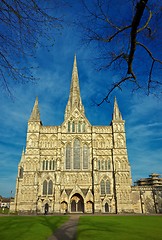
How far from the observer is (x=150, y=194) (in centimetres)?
4381

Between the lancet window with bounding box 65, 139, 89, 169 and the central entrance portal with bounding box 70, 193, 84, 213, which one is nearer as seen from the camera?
the central entrance portal with bounding box 70, 193, 84, 213

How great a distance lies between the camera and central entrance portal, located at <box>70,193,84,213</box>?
4200 cm

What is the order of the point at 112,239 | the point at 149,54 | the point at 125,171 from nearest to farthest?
the point at 149,54 → the point at 112,239 → the point at 125,171

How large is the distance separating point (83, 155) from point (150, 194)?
53.7 feet

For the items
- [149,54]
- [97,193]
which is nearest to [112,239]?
[149,54]

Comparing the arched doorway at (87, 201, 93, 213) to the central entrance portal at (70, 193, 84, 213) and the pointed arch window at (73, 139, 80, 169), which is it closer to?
the central entrance portal at (70, 193, 84, 213)

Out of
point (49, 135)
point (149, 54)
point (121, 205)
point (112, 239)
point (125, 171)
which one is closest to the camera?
point (149, 54)

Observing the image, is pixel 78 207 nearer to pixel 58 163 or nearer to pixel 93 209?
pixel 93 209

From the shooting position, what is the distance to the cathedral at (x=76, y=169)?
4112 cm

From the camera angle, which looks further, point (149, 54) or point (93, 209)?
point (93, 209)

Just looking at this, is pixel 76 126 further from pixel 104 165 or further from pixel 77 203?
pixel 77 203

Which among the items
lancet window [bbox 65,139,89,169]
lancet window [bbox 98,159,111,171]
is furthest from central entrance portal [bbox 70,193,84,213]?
lancet window [bbox 98,159,111,171]

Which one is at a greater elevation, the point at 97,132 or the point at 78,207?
the point at 97,132

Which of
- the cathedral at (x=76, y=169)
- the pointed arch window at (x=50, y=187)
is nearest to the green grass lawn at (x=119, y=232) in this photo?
the cathedral at (x=76, y=169)
